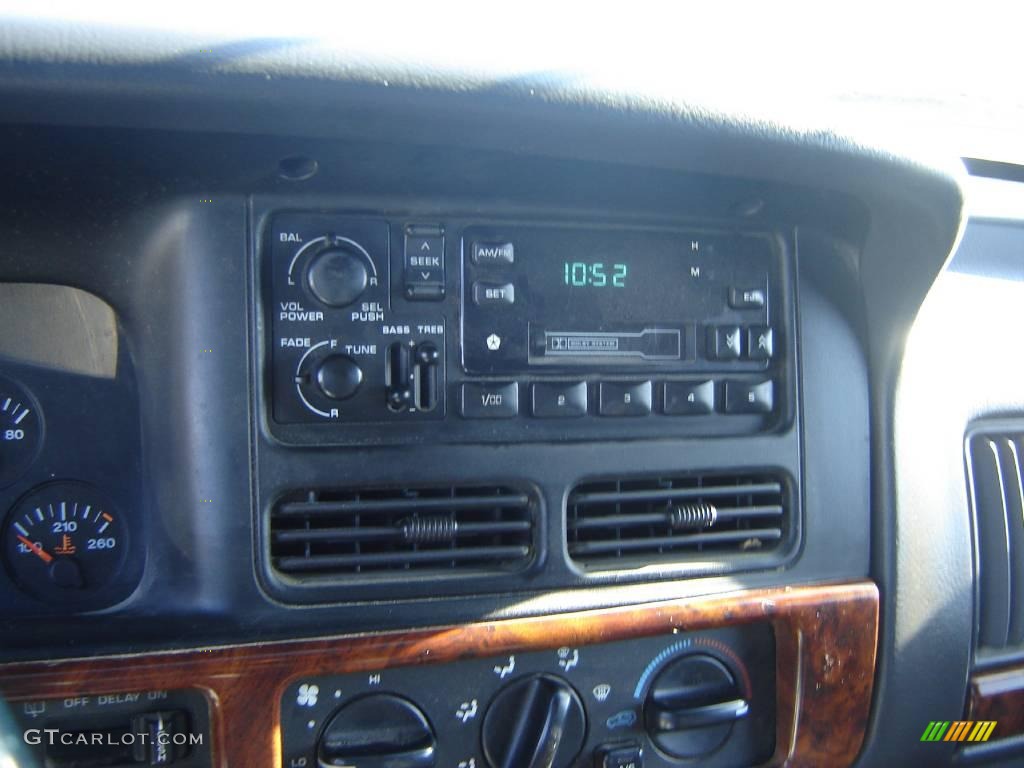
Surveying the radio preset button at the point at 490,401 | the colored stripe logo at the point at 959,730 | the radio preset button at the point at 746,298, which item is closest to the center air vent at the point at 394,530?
the radio preset button at the point at 490,401

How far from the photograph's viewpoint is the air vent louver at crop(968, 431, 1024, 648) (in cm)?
146

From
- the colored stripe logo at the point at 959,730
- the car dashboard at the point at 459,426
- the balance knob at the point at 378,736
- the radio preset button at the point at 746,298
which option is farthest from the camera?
the colored stripe logo at the point at 959,730

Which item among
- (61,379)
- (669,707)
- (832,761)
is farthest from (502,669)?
(61,379)

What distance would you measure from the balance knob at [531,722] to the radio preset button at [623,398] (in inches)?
15.9

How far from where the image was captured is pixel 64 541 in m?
1.09

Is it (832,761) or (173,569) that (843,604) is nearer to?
(832,761)

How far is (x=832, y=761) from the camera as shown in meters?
1.38

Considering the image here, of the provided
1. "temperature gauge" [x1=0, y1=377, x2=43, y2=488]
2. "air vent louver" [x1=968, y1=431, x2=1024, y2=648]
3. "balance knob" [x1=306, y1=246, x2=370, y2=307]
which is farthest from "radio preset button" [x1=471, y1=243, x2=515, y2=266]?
"air vent louver" [x1=968, y1=431, x2=1024, y2=648]

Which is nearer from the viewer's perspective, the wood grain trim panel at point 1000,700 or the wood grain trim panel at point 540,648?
the wood grain trim panel at point 540,648

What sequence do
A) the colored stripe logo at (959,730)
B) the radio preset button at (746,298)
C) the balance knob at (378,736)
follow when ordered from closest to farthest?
the balance knob at (378,736) < the radio preset button at (746,298) < the colored stripe logo at (959,730)

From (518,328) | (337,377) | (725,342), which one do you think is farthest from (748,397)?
(337,377)

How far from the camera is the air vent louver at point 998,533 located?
57.4 inches

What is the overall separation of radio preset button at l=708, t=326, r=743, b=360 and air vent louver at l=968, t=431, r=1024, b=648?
0.53 metres

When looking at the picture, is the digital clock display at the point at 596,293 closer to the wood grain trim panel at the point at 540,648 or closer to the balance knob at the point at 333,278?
the balance knob at the point at 333,278
